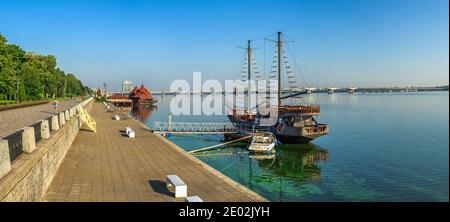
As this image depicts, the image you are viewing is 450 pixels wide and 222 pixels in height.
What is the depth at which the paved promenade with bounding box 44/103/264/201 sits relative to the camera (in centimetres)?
1188

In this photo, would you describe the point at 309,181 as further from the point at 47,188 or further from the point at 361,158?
the point at 47,188

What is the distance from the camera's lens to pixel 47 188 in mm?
12109

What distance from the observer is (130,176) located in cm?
1459

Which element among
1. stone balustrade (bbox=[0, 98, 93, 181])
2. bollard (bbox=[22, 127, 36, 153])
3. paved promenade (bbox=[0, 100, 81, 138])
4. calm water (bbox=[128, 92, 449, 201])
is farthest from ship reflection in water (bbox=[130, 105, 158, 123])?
bollard (bbox=[22, 127, 36, 153])

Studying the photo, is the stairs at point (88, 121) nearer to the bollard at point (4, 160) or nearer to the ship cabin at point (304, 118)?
the ship cabin at point (304, 118)

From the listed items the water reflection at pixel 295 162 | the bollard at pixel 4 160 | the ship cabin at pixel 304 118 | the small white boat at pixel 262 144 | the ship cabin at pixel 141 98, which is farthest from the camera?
the ship cabin at pixel 141 98

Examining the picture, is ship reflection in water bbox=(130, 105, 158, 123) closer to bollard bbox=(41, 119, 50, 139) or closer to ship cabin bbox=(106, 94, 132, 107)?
ship cabin bbox=(106, 94, 132, 107)

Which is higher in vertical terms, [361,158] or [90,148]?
[90,148]

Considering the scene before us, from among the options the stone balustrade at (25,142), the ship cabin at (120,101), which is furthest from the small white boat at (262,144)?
the ship cabin at (120,101)

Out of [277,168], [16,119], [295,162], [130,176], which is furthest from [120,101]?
[130,176]

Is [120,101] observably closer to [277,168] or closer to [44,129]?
[277,168]

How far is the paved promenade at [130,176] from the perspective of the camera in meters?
11.9

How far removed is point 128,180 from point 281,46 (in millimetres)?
39861

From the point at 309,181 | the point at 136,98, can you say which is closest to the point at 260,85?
the point at 309,181
